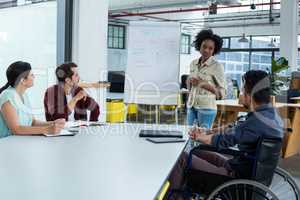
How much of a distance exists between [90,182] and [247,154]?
43.2 inches

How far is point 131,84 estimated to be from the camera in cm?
384

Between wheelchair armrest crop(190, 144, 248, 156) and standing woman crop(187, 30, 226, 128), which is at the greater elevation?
standing woman crop(187, 30, 226, 128)

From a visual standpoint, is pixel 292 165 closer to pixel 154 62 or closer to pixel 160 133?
pixel 154 62

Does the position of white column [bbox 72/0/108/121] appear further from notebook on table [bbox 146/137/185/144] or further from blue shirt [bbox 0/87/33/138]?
notebook on table [bbox 146/137/185/144]

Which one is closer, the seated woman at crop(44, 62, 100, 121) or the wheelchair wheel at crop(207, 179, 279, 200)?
the wheelchair wheel at crop(207, 179, 279, 200)

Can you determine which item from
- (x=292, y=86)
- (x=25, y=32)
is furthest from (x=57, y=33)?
(x=292, y=86)

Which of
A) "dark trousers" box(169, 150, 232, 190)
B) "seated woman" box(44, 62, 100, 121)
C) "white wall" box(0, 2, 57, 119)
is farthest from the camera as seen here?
"white wall" box(0, 2, 57, 119)

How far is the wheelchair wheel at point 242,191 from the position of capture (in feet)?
6.59

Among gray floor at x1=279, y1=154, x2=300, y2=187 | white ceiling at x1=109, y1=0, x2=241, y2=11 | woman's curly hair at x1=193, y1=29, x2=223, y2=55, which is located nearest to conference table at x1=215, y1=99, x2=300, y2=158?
gray floor at x1=279, y1=154, x2=300, y2=187

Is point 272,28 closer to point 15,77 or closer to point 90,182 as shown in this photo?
point 15,77

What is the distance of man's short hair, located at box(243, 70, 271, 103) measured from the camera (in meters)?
2.36

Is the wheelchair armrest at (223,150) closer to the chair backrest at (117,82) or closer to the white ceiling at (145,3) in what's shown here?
the chair backrest at (117,82)

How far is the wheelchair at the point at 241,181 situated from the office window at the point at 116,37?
433 inches

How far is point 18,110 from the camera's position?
2.58 m
